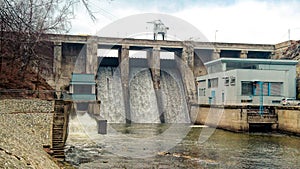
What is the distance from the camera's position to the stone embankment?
7.73 m

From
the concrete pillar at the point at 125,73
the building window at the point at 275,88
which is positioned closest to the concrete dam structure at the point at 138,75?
the concrete pillar at the point at 125,73

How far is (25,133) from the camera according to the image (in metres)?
12.7

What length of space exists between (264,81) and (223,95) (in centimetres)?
433

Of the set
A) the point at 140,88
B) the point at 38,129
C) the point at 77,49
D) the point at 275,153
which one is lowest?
the point at 275,153

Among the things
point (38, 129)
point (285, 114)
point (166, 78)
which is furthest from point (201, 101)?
point (38, 129)

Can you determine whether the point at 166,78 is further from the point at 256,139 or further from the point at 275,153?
the point at 275,153

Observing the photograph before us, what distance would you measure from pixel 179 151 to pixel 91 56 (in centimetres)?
2327

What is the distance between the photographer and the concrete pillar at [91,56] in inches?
1512

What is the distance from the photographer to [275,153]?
59.0 ft

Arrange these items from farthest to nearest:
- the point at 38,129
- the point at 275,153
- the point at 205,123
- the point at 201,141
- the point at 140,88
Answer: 1. the point at 140,88
2. the point at 205,123
3. the point at 201,141
4. the point at 275,153
5. the point at 38,129

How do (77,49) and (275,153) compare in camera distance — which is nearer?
(275,153)

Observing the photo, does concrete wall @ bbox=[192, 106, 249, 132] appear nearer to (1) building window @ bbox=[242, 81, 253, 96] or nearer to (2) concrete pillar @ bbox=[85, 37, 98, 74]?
(1) building window @ bbox=[242, 81, 253, 96]

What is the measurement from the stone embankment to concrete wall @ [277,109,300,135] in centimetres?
1770

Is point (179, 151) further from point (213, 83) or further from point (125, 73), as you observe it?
point (213, 83)
